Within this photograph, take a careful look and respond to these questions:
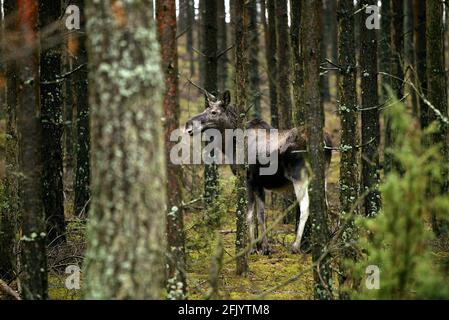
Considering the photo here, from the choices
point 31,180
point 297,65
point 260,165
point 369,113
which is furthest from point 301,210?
point 31,180

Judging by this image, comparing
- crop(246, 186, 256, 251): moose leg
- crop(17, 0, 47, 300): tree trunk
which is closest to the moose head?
crop(246, 186, 256, 251): moose leg

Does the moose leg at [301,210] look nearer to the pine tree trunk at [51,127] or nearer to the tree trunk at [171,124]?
the pine tree trunk at [51,127]

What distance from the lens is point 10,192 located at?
9.18 meters

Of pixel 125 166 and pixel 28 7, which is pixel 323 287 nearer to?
pixel 125 166

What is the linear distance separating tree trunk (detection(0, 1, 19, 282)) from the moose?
3576mm

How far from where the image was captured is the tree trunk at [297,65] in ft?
38.6

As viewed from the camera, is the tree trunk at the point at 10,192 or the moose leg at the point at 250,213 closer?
the tree trunk at the point at 10,192

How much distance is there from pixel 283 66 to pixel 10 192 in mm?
8513

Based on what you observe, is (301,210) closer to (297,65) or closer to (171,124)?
(297,65)

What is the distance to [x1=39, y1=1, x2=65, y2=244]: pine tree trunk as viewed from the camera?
9.70 meters

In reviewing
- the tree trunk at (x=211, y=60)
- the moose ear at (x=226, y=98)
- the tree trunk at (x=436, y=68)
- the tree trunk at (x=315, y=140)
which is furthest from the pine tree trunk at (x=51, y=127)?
the tree trunk at (x=436, y=68)

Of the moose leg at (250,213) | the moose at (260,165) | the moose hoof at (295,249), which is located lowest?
the moose hoof at (295,249)

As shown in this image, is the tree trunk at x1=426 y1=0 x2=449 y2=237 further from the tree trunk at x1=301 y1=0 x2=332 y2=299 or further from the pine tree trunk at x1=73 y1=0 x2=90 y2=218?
the pine tree trunk at x1=73 y1=0 x2=90 y2=218

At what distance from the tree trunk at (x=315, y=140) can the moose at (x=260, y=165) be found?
4027mm
